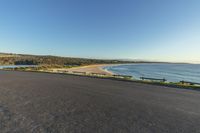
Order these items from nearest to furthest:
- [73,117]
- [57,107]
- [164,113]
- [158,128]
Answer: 1. [158,128]
2. [73,117]
3. [164,113]
4. [57,107]

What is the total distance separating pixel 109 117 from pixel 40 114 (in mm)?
2816

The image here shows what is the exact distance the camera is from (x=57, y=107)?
720 cm

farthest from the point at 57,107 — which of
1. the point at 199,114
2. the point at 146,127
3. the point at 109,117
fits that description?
the point at 199,114

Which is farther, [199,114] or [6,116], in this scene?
[199,114]

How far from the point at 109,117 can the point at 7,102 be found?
18.2 feet

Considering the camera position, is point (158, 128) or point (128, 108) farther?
point (128, 108)

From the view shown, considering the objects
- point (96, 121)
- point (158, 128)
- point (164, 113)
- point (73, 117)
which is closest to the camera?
point (158, 128)

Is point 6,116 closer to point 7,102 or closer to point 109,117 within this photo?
point 7,102

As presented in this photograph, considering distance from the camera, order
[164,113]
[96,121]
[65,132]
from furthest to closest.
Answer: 1. [164,113]
2. [96,121]
3. [65,132]

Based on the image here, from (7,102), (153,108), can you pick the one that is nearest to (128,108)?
(153,108)

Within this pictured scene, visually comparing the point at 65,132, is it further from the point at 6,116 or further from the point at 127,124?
the point at 6,116

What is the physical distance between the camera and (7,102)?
789cm

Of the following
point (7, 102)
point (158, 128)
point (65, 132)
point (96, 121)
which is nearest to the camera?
point (65, 132)

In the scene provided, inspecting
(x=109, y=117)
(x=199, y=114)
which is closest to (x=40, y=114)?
(x=109, y=117)
